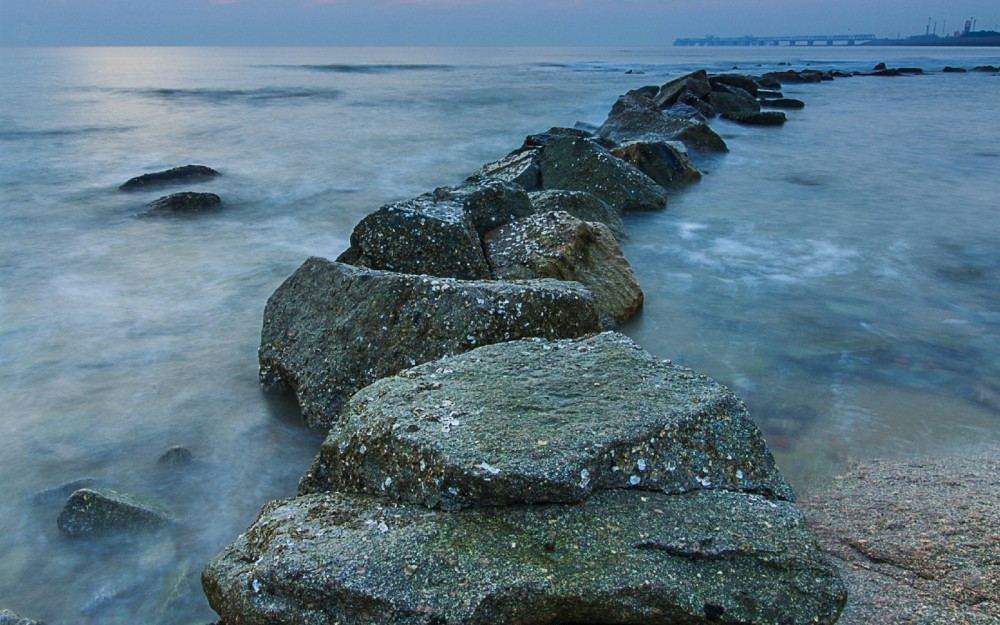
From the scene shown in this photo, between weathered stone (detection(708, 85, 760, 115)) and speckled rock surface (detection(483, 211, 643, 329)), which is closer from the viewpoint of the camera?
speckled rock surface (detection(483, 211, 643, 329))

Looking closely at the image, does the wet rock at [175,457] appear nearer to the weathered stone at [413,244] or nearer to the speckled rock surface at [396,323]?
the speckled rock surface at [396,323]

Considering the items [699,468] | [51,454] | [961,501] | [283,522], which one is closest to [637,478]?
[699,468]

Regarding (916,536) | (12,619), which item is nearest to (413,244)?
(12,619)

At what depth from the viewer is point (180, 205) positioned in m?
9.26

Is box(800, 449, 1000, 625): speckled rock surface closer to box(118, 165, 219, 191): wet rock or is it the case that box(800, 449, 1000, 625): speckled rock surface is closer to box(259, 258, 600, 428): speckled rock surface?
box(259, 258, 600, 428): speckled rock surface

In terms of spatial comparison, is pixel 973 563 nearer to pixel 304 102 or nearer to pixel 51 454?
pixel 51 454

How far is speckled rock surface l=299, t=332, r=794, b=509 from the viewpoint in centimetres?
233

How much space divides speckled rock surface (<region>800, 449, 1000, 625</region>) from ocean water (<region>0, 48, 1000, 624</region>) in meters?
0.21

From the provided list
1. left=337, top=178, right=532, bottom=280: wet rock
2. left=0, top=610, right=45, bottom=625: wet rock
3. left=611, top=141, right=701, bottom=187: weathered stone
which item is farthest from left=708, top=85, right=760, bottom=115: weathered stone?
left=0, top=610, right=45, bottom=625: wet rock

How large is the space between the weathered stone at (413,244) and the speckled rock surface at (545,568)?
2.62 m

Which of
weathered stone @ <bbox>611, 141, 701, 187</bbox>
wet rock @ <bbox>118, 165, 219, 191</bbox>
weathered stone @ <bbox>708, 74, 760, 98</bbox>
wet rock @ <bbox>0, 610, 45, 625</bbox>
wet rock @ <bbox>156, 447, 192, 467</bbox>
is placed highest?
weathered stone @ <bbox>708, 74, 760, 98</bbox>

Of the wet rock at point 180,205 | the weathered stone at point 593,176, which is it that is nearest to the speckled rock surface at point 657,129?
the weathered stone at point 593,176

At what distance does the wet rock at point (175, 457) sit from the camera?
3.79 meters

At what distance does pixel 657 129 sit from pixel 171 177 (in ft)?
29.1
